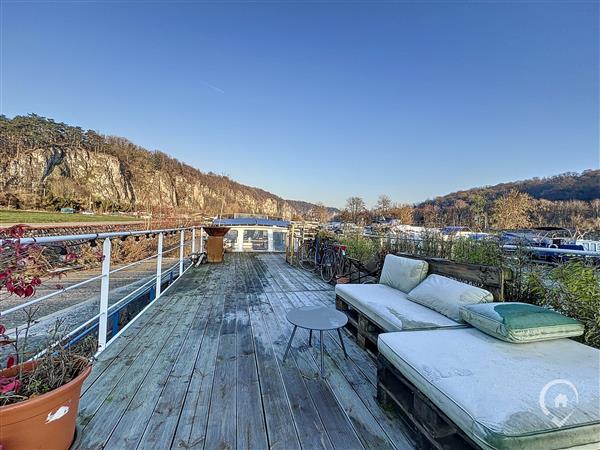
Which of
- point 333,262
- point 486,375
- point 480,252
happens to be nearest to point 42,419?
point 486,375

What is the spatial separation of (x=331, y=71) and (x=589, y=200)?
32886 mm

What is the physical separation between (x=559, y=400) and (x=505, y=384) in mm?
160

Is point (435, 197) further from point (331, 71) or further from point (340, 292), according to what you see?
point (340, 292)

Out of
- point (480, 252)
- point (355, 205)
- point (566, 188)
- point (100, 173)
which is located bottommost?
point (480, 252)

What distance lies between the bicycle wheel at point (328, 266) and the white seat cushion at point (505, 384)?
344 cm

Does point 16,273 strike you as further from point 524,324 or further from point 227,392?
point 524,324

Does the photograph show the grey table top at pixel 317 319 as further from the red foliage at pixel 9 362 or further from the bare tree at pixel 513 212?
the bare tree at pixel 513 212

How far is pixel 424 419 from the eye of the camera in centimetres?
120

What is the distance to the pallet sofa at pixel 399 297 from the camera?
194 cm

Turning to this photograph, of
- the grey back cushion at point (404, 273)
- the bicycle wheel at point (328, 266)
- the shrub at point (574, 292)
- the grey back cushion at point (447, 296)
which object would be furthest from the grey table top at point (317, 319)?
the bicycle wheel at point (328, 266)

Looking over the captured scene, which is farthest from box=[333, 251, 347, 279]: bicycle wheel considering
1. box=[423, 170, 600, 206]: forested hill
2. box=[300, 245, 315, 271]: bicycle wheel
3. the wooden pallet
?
box=[423, 170, 600, 206]: forested hill

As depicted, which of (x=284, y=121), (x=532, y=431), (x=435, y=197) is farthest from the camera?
(x=435, y=197)

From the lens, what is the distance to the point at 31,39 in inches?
417

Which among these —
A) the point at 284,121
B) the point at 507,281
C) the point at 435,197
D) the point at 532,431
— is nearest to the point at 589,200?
the point at 435,197
